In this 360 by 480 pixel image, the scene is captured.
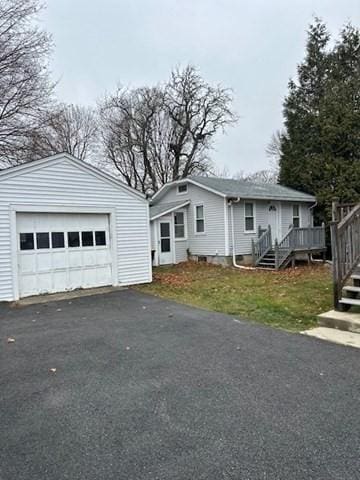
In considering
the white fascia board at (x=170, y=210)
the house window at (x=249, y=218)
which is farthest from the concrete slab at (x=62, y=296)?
the house window at (x=249, y=218)

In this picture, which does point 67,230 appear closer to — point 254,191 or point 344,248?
point 344,248

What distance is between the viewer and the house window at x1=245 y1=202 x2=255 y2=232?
49.1 feet

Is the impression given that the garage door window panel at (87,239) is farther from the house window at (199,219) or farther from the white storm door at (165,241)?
the house window at (199,219)

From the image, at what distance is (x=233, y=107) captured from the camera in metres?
27.4

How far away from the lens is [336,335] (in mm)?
4750

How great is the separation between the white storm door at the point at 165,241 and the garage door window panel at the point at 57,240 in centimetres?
660

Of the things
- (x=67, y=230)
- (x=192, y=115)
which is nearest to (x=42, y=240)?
(x=67, y=230)

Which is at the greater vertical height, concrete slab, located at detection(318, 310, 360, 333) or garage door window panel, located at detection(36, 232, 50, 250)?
garage door window panel, located at detection(36, 232, 50, 250)

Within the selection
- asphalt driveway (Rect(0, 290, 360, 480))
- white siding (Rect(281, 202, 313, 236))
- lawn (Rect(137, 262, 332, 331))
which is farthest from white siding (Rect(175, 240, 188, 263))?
asphalt driveway (Rect(0, 290, 360, 480))

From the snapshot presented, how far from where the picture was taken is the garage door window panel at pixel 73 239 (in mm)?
9097

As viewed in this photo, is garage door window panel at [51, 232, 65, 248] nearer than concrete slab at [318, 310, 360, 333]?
No

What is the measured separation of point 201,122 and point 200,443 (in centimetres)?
2764

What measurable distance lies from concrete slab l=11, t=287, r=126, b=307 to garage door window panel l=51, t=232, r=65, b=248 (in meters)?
1.33

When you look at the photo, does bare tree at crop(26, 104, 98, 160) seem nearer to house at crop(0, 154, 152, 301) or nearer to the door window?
the door window
